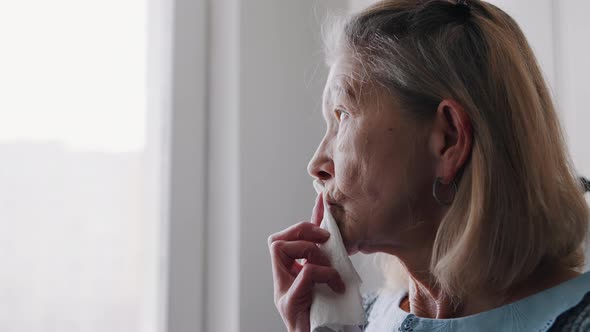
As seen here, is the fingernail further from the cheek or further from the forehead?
the forehead

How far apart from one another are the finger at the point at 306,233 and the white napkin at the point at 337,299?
0.01 m

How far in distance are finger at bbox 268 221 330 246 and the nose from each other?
0.09 m

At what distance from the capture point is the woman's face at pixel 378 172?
3.48 feet

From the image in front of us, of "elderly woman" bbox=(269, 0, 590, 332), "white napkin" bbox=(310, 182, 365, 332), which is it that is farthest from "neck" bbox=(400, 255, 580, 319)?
"white napkin" bbox=(310, 182, 365, 332)

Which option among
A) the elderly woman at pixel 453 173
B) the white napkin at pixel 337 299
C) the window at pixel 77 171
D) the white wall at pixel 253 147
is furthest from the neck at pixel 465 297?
the window at pixel 77 171

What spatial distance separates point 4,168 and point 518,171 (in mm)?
1061

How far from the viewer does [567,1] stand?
1.28 metres

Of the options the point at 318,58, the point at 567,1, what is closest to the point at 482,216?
the point at 567,1

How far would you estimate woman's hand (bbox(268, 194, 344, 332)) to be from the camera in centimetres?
109

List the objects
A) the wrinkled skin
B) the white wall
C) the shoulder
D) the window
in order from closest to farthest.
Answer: the shoulder → the wrinkled skin → the window → the white wall

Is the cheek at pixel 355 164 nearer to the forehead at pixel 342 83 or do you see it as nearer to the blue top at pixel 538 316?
the forehead at pixel 342 83

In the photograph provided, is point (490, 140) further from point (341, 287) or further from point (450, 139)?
point (341, 287)

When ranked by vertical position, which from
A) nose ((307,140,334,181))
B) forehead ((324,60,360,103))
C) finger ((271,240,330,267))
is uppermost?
forehead ((324,60,360,103))

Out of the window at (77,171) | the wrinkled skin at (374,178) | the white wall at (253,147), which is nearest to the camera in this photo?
the wrinkled skin at (374,178)
